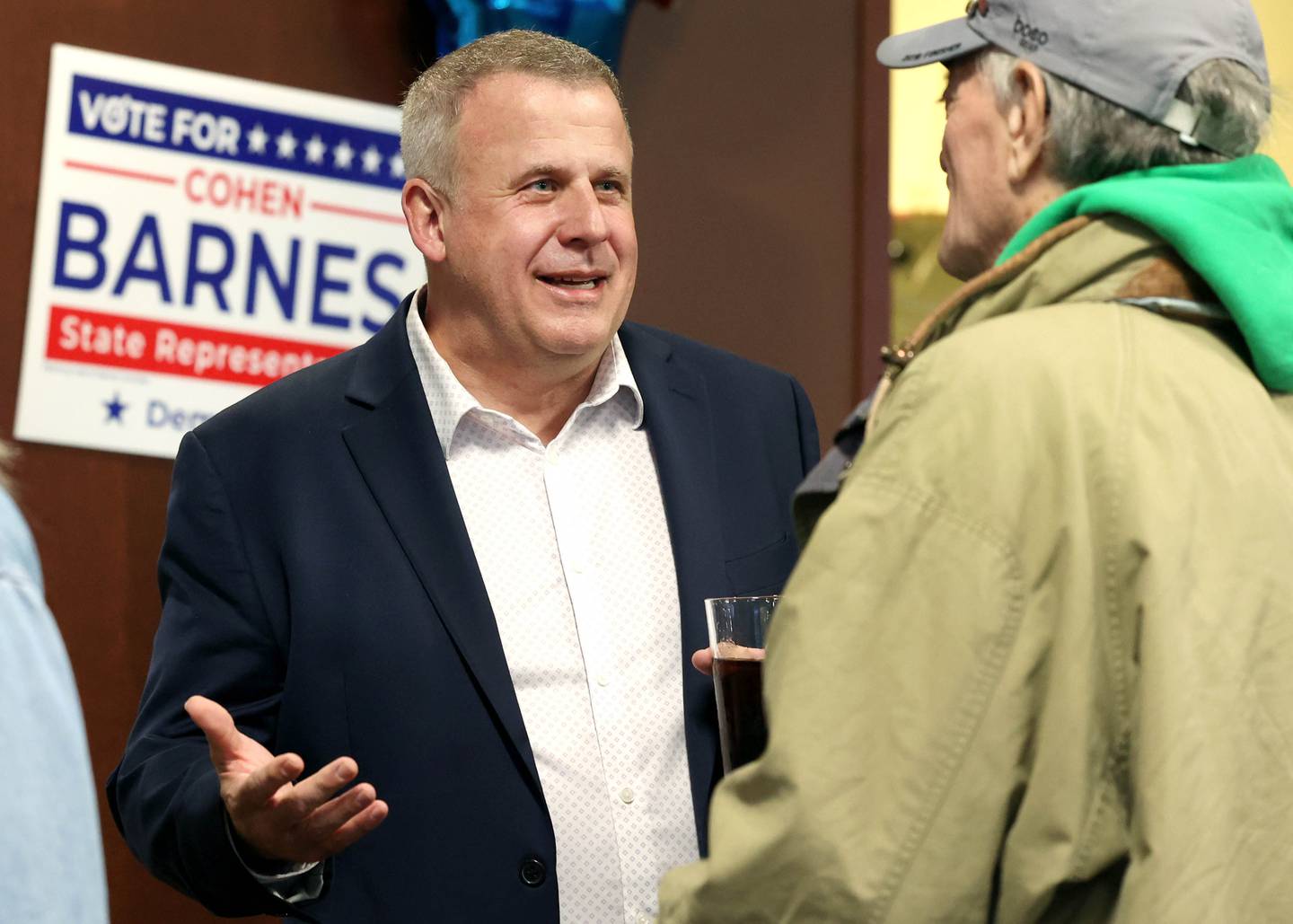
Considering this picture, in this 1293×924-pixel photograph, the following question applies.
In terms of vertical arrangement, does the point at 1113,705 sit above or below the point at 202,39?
below

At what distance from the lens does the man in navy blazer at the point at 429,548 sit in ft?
6.50

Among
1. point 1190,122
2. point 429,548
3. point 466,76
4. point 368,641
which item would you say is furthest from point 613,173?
point 1190,122

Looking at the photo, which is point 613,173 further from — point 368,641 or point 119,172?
point 119,172

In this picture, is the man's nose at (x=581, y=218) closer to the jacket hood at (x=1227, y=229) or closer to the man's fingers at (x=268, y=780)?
the man's fingers at (x=268, y=780)

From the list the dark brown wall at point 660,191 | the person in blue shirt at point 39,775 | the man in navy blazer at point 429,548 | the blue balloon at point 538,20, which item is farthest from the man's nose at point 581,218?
the person in blue shirt at point 39,775

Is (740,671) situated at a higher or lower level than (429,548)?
lower

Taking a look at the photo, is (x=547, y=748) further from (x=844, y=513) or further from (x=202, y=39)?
(x=202, y=39)

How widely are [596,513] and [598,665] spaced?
0.74 feet

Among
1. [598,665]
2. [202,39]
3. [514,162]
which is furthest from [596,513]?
[202,39]

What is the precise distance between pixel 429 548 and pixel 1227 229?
1105mm

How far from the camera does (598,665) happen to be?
6.86 feet

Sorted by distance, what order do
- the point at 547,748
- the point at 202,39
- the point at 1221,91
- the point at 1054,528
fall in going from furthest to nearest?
1. the point at 202,39
2. the point at 547,748
3. the point at 1221,91
4. the point at 1054,528

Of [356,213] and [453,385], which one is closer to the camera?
[453,385]

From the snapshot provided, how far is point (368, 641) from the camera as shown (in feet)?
6.75
